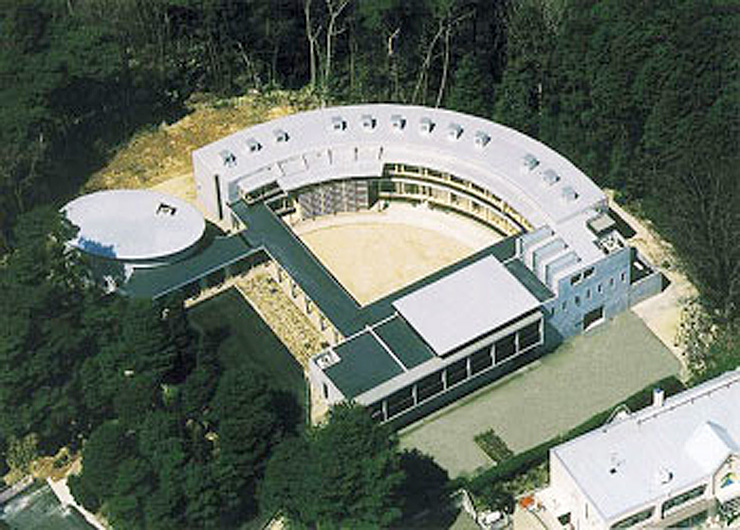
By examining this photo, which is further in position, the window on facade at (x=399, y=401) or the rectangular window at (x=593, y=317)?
the rectangular window at (x=593, y=317)

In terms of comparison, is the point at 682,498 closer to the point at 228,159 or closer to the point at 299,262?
the point at 299,262

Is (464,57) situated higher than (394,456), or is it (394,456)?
(464,57)

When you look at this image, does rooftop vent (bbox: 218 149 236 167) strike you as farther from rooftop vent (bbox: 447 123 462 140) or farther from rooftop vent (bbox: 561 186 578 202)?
rooftop vent (bbox: 561 186 578 202)

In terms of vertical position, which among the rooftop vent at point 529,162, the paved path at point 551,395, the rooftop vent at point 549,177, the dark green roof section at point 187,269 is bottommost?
the paved path at point 551,395

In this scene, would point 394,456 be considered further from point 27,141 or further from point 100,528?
point 27,141

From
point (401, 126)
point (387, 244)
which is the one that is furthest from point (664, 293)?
point (401, 126)

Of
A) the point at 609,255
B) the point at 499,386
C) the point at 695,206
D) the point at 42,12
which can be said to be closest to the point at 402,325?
the point at 499,386

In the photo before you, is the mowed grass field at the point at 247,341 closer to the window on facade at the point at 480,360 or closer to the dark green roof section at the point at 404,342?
the dark green roof section at the point at 404,342

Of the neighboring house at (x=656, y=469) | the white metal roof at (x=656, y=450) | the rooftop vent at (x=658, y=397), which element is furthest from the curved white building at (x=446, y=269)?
the white metal roof at (x=656, y=450)
